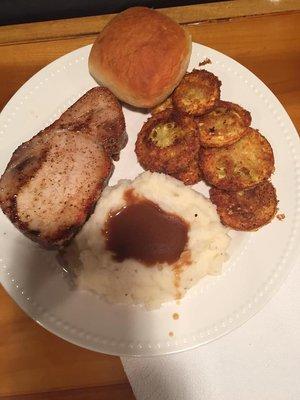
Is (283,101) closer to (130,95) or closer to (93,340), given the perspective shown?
(130,95)

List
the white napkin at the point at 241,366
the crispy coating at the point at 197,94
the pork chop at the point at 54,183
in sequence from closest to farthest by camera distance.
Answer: the white napkin at the point at 241,366, the pork chop at the point at 54,183, the crispy coating at the point at 197,94

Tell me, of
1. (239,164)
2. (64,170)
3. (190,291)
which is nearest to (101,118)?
(64,170)

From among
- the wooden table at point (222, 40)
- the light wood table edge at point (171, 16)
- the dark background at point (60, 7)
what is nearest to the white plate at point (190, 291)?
the wooden table at point (222, 40)

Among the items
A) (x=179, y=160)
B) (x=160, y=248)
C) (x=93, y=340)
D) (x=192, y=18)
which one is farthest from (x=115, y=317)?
(x=192, y=18)

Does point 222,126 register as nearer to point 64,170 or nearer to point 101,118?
point 101,118

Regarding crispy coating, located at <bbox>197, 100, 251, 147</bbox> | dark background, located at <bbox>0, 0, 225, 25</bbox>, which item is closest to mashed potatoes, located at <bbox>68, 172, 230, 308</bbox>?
crispy coating, located at <bbox>197, 100, 251, 147</bbox>

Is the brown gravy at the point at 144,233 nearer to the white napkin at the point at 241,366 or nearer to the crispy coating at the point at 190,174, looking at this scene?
the crispy coating at the point at 190,174

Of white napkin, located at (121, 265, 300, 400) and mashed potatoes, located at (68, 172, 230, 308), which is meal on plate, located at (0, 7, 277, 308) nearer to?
mashed potatoes, located at (68, 172, 230, 308)
